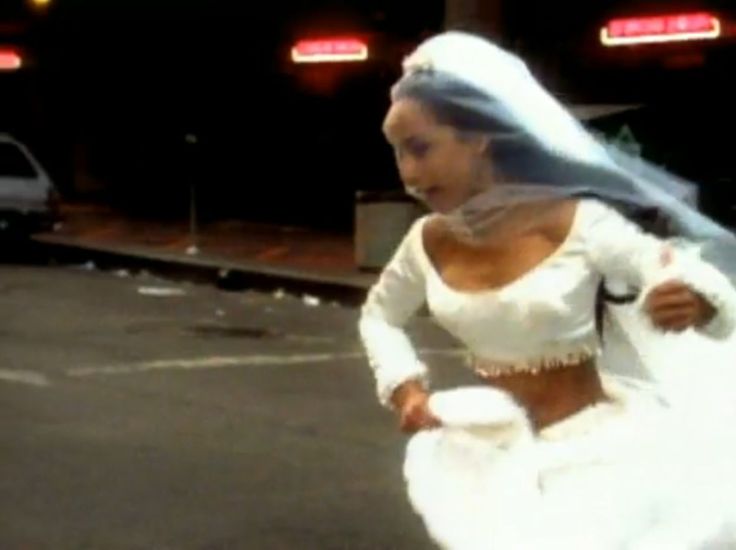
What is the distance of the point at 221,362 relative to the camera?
15961 millimetres

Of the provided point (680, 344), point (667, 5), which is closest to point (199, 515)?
point (680, 344)

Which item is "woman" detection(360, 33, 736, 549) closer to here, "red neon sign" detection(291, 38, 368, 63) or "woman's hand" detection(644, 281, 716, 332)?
"woman's hand" detection(644, 281, 716, 332)

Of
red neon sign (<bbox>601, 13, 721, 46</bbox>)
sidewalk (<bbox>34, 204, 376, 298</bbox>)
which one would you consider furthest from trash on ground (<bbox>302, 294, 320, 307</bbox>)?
red neon sign (<bbox>601, 13, 721, 46</bbox>)

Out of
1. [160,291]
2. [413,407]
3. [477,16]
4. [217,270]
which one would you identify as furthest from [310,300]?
[413,407]

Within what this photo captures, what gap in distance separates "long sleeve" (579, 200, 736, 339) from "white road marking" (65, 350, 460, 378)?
35.8 feet

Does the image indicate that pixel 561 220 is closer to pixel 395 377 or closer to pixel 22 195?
pixel 395 377

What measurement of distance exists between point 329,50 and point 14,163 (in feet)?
16.5

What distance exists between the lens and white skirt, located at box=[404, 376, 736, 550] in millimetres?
4074

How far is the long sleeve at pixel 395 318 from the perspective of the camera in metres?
4.57

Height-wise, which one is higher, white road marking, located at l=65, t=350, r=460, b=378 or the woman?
the woman

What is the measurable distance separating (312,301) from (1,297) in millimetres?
3355

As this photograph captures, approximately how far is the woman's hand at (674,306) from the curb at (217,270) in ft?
58.8

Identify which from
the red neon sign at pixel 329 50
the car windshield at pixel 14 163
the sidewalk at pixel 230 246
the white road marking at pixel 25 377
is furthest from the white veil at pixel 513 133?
the red neon sign at pixel 329 50

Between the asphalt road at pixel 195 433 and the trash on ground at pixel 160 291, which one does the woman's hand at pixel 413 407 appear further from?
the trash on ground at pixel 160 291
